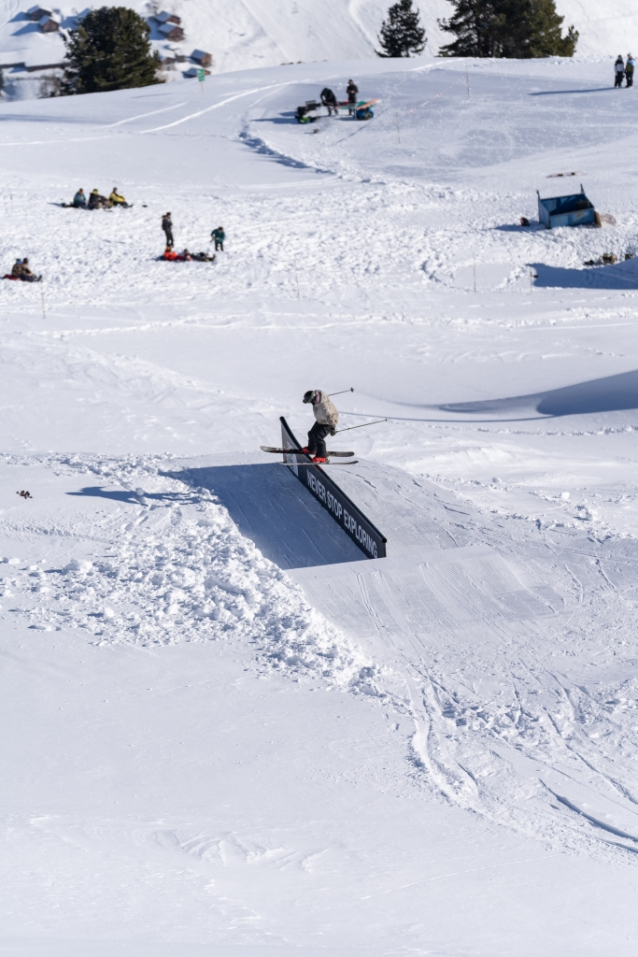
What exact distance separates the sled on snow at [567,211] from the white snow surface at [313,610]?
119 inches

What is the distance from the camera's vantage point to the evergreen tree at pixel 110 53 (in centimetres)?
5356

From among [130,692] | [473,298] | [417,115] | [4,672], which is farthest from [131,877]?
[417,115]

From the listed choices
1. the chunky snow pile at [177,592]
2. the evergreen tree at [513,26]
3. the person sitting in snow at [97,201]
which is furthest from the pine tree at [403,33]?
the chunky snow pile at [177,592]

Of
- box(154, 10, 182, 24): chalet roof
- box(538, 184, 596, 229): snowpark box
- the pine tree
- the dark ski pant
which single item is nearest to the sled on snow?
box(538, 184, 596, 229): snowpark box

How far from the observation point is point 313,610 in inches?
379

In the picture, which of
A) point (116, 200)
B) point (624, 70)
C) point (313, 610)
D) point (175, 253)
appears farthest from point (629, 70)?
point (313, 610)

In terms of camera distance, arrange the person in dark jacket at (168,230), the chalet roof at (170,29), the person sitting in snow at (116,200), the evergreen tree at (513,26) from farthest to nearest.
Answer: the chalet roof at (170,29), the evergreen tree at (513,26), the person sitting in snow at (116,200), the person in dark jacket at (168,230)

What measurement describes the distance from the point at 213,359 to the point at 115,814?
1311 cm

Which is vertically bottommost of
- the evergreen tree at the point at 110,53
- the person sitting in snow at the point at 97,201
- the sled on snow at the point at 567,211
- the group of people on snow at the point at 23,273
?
the group of people on snow at the point at 23,273

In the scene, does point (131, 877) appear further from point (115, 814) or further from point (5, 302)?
point (5, 302)

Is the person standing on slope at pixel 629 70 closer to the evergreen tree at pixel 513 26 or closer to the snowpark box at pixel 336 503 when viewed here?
the evergreen tree at pixel 513 26

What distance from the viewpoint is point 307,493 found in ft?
41.8

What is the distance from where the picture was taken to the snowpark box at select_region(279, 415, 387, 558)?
10828 millimetres

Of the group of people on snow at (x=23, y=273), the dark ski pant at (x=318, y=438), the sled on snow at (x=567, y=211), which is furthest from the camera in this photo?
the sled on snow at (x=567, y=211)
